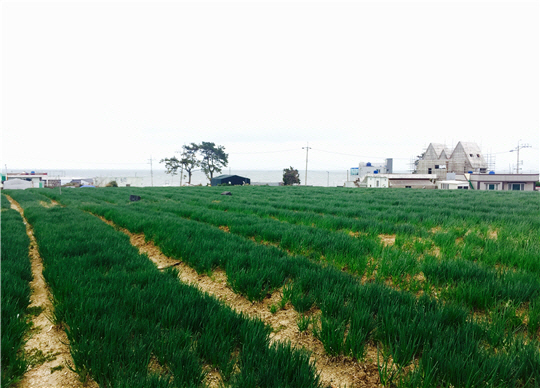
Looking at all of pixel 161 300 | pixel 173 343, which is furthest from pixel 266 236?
pixel 173 343

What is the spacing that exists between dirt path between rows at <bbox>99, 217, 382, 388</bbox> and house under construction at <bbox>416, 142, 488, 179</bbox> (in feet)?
233

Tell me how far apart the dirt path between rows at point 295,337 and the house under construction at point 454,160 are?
233 ft

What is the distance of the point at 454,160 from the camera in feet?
218

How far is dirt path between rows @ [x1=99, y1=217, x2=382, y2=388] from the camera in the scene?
2.21m

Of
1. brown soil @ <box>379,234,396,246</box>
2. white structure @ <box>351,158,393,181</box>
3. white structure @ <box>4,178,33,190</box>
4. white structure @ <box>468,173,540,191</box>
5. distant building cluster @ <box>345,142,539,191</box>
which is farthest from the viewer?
white structure @ <box>351,158,393,181</box>

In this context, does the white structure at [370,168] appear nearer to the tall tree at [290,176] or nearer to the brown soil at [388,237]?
the tall tree at [290,176]

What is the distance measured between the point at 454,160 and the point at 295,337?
77.2 meters

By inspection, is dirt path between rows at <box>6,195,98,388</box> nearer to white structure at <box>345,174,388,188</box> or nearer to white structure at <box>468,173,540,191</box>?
white structure at <box>345,174,388,188</box>

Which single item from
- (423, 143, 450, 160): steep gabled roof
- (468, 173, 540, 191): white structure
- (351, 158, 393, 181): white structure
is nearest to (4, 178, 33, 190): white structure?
(351, 158, 393, 181): white structure

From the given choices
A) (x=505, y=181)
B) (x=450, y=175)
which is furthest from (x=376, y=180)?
(x=505, y=181)

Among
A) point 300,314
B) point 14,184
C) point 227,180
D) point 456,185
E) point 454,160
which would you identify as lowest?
point 300,314

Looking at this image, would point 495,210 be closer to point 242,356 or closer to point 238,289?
point 238,289

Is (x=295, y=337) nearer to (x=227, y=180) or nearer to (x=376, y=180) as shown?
(x=227, y=180)

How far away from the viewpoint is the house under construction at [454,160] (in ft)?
210
